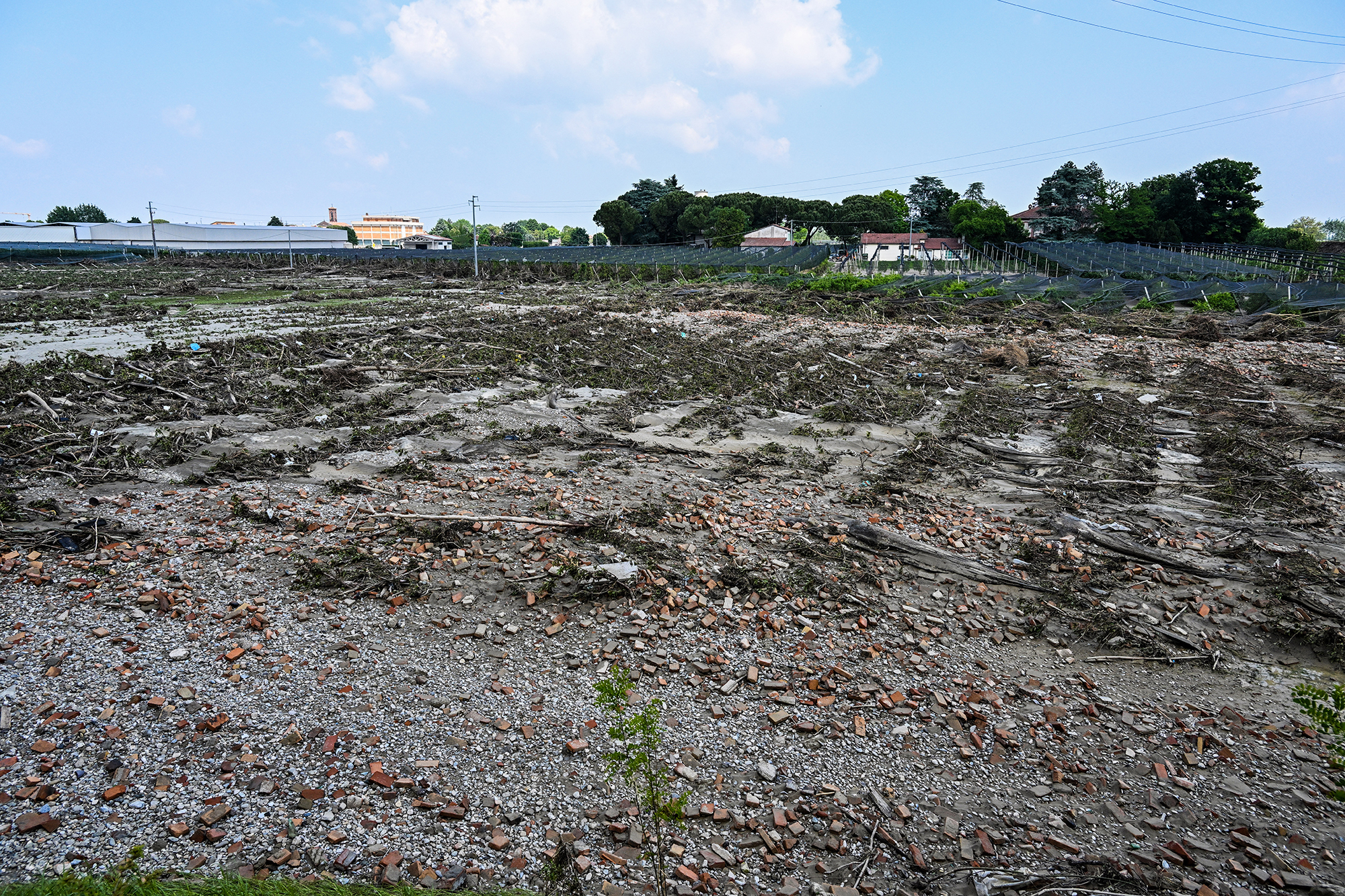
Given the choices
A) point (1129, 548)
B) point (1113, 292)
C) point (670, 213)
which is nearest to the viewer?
point (1129, 548)

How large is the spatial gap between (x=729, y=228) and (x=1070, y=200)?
1332 inches

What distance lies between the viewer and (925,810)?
412cm

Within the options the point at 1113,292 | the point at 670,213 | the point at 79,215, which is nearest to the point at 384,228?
the point at 79,215

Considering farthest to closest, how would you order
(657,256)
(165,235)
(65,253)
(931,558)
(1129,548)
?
(165,235), (65,253), (657,256), (1129,548), (931,558)

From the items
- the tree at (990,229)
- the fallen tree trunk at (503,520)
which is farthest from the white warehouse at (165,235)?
the fallen tree trunk at (503,520)

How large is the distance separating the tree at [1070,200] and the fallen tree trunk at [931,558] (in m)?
75.5

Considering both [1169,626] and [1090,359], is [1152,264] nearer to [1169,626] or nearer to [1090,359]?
[1090,359]

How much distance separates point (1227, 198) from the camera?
57.6m

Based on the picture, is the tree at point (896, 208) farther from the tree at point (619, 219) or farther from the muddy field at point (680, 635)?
the muddy field at point (680, 635)

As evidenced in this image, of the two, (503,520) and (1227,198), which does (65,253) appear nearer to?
(503,520)

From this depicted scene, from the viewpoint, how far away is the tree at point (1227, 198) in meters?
56.8

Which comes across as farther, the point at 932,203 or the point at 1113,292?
the point at 932,203

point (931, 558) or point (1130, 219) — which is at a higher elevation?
point (1130, 219)

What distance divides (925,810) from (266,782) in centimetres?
371
